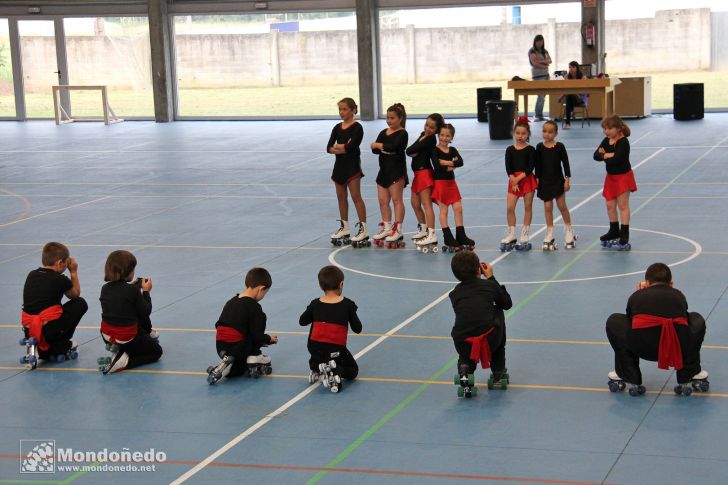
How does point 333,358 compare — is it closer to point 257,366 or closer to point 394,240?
point 257,366

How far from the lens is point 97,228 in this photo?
642 inches

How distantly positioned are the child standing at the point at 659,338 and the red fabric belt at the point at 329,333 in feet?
6.68

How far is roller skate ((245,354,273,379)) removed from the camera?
8.75 m

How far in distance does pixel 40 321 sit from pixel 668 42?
30413 millimetres

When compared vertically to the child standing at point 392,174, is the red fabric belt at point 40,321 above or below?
below

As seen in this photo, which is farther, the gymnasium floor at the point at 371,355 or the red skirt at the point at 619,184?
the red skirt at the point at 619,184

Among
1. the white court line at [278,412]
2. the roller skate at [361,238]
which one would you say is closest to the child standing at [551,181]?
the roller skate at [361,238]

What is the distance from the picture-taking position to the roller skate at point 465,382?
26.3 ft

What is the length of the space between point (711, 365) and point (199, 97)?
111ft

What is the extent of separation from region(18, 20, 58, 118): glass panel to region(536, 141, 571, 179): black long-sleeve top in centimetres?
2986

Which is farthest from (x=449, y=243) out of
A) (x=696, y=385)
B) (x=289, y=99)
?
(x=289, y=99)

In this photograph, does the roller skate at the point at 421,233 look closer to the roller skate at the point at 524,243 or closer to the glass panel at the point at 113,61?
the roller skate at the point at 524,243

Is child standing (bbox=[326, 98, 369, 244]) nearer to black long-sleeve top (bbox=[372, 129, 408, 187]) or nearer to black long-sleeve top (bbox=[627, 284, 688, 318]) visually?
black long-sleeve top (bbox=[372, 129, 408, 187])

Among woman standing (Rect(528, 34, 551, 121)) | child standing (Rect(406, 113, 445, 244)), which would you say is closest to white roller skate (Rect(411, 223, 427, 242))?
child standing (Rect(406, 113, 445, 244))
